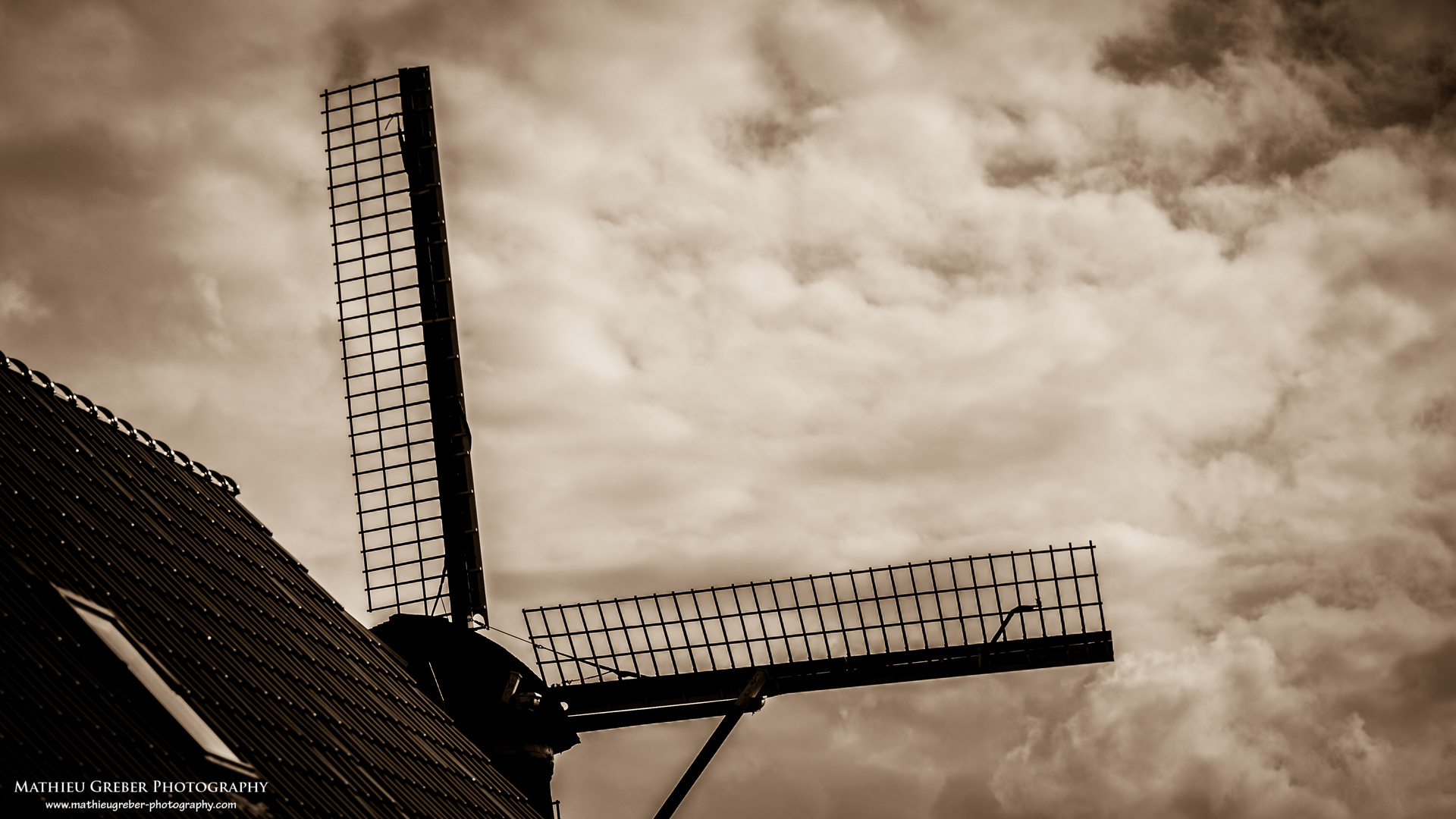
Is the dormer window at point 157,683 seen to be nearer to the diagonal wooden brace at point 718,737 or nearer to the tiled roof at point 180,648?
the tiled roof at point 180,648

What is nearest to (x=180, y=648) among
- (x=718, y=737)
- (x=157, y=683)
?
(x=157, y=683)

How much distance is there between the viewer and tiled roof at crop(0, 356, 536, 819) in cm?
630

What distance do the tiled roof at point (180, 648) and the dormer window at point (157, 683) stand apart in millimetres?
65

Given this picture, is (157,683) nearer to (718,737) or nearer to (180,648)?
(180,648)

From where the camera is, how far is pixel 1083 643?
524 inches

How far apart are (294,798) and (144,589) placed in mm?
1829

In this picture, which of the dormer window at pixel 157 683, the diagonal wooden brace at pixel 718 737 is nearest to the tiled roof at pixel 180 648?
the dormer window at pixel 157 683

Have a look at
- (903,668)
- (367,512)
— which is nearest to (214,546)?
(367,512)

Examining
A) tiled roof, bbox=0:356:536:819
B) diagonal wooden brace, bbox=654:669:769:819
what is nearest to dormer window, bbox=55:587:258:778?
tiled roof, bbox=0:356:536:819

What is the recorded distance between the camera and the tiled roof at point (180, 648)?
20.7ft

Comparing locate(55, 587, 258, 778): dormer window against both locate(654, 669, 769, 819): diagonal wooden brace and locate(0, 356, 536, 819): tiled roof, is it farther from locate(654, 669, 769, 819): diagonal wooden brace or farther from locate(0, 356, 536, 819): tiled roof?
locate(654, 669, 769, 819): diagonal wooden brace

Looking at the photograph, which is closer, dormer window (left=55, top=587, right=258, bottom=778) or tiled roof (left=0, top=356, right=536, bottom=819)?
tiled roof (left=0, top=356, right=536, bottom=819)

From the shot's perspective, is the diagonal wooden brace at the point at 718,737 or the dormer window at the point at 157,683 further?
the diagonal wooden brace at the point at 718,737

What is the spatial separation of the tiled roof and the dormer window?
0.21ft
